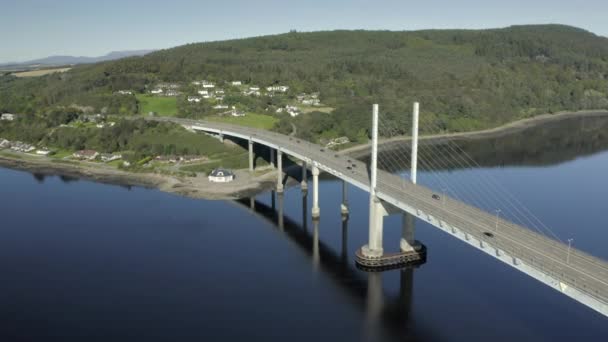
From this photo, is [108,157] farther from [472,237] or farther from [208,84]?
[472,237]

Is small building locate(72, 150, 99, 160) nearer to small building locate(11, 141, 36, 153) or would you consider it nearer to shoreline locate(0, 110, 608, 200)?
shoreline locate(0, 110, 608, 200)

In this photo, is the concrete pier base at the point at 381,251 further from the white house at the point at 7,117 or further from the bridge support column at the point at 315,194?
the white house at the point at 7,117

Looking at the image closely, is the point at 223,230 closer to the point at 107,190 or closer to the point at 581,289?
the point at 107,190

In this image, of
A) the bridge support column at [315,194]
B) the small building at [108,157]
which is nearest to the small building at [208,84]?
the small building at [108,157]

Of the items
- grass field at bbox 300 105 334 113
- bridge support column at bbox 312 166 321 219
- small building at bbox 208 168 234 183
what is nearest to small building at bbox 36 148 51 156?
small building at bbox 208 168 234 183

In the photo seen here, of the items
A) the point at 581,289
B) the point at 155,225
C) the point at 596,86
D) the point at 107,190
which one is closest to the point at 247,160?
the point at 107,190

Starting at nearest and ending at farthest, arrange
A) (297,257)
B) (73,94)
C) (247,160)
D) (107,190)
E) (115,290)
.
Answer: (115,290)
(297,257)
(107,190)
(247,160)
(73,94)
